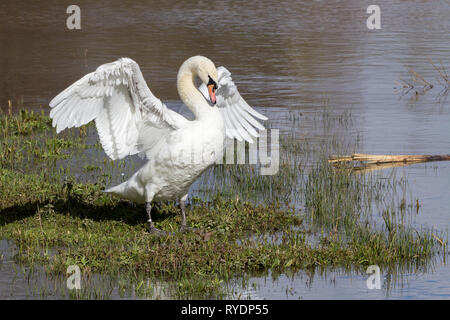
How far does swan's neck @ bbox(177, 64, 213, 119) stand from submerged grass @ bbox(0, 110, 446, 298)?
1.28 meters

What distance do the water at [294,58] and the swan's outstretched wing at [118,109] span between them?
235cm

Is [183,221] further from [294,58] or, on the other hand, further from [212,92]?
[294,58]

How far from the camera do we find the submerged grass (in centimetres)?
805

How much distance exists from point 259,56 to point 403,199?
12684 millimetres

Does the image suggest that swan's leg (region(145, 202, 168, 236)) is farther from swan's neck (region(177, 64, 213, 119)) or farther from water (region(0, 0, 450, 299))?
water (region(0, 0, 450, 299))

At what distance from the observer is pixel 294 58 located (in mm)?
22125

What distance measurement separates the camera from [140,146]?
9508 millimetres

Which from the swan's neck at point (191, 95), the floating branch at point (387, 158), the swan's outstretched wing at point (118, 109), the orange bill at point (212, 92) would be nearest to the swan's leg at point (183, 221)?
the swan's outstretched wing at point (118, 109)

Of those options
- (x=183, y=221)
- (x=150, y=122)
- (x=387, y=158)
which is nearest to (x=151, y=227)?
(x=183, y=221)

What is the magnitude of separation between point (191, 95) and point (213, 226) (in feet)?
4.97

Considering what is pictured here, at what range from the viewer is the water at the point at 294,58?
37.2 feet
